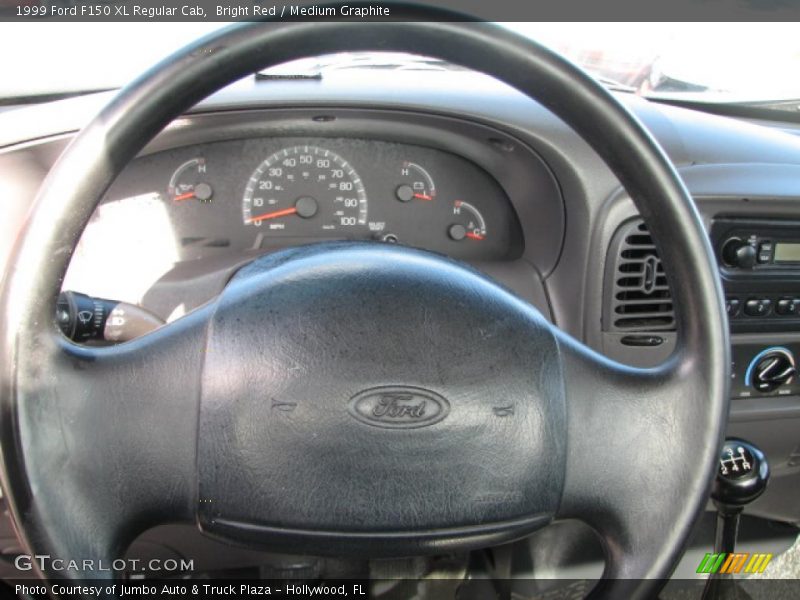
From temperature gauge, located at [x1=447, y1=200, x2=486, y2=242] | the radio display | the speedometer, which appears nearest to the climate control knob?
the radio display

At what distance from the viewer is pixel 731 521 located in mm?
1689

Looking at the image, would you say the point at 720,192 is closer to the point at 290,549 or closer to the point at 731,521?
the point at 731,521

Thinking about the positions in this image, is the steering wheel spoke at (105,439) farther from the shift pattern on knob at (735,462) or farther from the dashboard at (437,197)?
the shift pattern on knob at (735,462)

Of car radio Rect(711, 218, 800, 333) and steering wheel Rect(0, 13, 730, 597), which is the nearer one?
steering wheel Rect(0, 13, 730, 597)

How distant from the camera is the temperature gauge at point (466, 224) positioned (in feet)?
6.89

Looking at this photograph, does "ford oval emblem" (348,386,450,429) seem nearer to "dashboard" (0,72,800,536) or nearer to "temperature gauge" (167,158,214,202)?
"dashboard" (0,72,800,536)

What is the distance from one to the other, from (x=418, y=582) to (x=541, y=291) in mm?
752

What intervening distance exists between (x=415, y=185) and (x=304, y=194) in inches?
11.4

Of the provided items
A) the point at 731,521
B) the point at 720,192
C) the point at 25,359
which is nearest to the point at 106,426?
the point at 25,359

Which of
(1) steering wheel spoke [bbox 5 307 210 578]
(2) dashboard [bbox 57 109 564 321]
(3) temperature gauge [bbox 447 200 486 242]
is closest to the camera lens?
(1) steering wheel spoke [bbox 5 307 210 578]

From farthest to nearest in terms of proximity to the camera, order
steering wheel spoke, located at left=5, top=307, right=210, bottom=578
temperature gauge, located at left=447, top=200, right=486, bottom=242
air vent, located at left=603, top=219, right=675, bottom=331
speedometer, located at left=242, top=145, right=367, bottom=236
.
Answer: temperature gauge, located at left=447, top=200, right=486, bottom=242 → speedometer, located at left=242, top=145, right=367, bottom=236 → air vent, located at left=603, top=219, right=675, bottom=331 → steering wheel spoke, located at left=5, top=307, right=210, bottom=578

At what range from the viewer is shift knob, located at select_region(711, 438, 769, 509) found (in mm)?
1568

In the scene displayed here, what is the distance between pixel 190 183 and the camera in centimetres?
196

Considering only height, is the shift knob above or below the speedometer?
below
